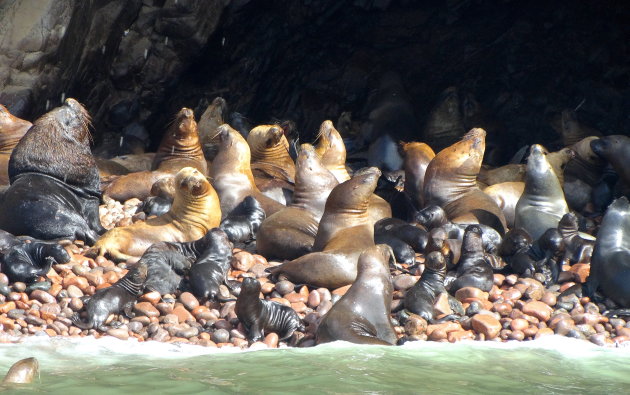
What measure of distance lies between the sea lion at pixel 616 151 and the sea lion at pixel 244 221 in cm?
495

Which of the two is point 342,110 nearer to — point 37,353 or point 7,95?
point 7,95

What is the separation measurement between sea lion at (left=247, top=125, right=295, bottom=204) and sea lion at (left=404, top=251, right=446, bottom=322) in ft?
14.3

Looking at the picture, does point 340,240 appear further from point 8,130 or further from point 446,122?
point 446,122

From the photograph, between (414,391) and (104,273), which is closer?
(414,391)

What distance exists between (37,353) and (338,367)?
220 cm

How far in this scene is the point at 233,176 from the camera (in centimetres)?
1171

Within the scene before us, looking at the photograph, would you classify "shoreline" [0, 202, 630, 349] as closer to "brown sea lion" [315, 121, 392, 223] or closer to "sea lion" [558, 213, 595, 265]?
"sea lion" [558, 213, 595, 265]

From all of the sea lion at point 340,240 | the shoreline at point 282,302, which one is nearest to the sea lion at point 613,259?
the shoreline at point 282,302

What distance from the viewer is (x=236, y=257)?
923cm

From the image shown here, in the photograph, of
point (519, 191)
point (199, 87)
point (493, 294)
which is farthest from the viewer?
point (199, 87)

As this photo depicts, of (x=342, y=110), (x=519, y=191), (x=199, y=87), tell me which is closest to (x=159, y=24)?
(x=199, y=87)

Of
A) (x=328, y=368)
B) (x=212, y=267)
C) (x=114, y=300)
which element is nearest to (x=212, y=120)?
(x=212, y=267)

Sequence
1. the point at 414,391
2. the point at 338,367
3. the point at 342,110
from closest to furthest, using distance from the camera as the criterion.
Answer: the point at 414,391 → the point at 338,367 → the point at 342,110

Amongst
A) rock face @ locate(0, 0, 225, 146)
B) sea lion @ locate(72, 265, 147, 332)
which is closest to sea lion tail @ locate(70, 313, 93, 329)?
sea lion @ locate(72, 265, 147, 332)
